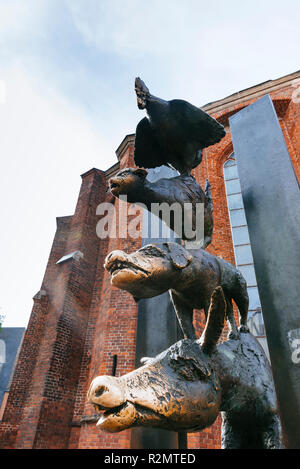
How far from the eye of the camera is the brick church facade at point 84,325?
21.1 feet

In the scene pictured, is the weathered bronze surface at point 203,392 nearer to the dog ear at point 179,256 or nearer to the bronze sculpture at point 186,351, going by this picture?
the bronze sculpture at point 186,351

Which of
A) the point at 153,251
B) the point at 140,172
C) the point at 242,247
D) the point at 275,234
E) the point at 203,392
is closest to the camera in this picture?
the point at 203,392

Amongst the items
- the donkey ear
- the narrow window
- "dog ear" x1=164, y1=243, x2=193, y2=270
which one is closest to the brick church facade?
the narrow window

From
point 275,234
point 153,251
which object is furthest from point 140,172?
point 275,234

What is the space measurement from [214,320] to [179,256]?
28cm

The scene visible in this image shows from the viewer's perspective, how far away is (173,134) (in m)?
1.82

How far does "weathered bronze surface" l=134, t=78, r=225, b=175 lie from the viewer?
173 cm

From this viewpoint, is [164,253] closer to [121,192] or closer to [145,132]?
[121,192]

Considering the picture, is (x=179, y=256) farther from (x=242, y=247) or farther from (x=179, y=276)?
(x=242, y=247)

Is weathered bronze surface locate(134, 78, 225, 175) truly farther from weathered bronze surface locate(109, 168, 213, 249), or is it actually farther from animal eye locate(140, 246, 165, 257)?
animal eye locate(140, 246, 165, 257)

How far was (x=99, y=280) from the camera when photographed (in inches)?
394

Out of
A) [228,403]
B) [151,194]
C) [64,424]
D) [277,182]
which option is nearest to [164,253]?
[151,194]

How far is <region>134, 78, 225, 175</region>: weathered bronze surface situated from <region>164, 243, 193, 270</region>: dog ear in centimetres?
82

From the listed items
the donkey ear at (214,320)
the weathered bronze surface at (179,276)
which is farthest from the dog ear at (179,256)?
the donkey ear at (214,320)
